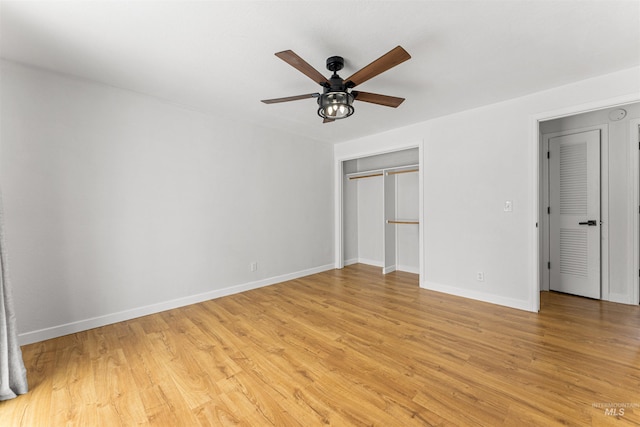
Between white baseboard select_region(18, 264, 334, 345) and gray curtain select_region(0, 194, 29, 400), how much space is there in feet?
2.69

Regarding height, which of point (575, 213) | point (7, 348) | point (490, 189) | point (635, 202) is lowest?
point (7, 348)

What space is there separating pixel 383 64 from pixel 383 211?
3.32 m

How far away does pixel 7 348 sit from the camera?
179cm

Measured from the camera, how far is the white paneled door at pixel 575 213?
11.2 ft

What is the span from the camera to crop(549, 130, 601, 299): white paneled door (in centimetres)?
342

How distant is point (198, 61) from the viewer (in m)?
2.34

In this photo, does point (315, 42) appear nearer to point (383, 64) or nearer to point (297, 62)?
point (297, 62)

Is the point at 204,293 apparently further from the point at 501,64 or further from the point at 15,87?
the point at 501,64

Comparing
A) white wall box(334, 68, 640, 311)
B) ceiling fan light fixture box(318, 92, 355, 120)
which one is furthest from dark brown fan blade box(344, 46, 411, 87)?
white wall box(334, 68, 640, 311)

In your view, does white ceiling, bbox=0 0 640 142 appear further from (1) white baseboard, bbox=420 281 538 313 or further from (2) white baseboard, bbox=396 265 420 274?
(2) white baseboard, bbox=396 265 420 274

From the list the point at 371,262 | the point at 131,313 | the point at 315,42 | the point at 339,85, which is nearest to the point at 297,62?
the point at 315,42

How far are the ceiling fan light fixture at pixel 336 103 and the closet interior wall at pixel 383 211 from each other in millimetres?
2568

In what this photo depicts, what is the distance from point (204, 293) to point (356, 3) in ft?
11.6

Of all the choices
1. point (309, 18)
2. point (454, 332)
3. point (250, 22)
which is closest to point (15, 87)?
point (250, 22)
